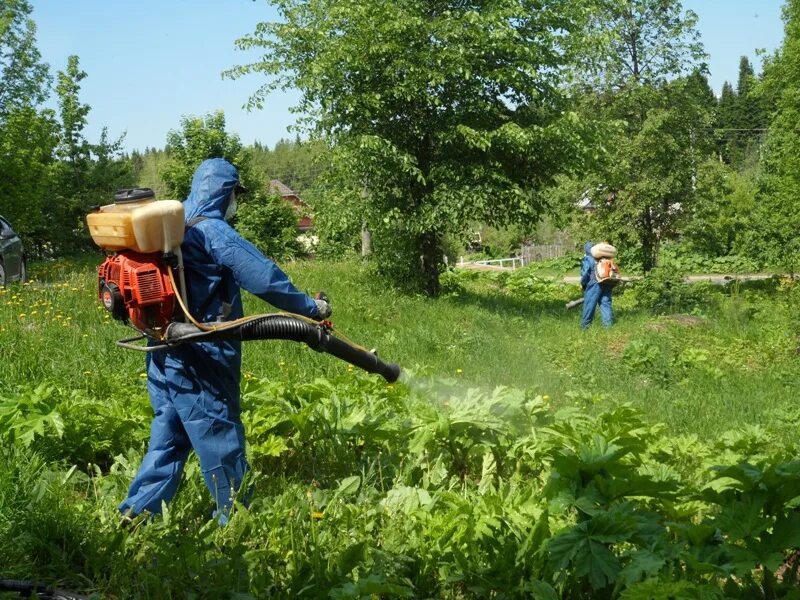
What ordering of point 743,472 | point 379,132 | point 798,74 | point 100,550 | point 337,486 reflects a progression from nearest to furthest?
point 743,472 → point 100,550 → point 337,486 → point 379,132 → point 798,74

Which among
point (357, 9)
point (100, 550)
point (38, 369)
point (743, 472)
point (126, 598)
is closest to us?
point (743, 472)

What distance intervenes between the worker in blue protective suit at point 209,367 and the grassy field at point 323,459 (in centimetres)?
22

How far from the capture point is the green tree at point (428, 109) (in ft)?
45.5

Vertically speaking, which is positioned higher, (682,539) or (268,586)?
(682,539)

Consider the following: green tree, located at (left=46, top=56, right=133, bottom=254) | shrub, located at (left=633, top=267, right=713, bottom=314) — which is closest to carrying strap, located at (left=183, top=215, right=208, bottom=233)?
shrub, located at (left=633, top=267, right=713, bottom=314)

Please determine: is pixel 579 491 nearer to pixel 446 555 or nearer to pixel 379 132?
pixel 446 555

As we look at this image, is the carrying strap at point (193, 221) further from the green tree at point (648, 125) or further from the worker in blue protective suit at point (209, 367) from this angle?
the green tree at point (648, 125)

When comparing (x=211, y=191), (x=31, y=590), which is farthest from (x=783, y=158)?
(x=31, y=590)

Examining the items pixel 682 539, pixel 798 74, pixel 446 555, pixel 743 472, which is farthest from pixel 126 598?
pixel 798 74

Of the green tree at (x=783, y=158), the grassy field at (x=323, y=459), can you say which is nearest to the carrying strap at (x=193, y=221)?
the grassy field at (x=323, y=459)

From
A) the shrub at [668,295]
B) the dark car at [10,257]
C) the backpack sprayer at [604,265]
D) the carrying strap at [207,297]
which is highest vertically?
the carrying strap at [207,297]

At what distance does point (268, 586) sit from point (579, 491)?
1270mm

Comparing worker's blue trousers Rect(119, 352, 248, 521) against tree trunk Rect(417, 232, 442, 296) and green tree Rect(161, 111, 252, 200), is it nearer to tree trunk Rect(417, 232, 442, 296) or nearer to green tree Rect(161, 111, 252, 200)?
tree trunk Rect(417, 232, 442, 296)

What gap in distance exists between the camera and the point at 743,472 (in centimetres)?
294
